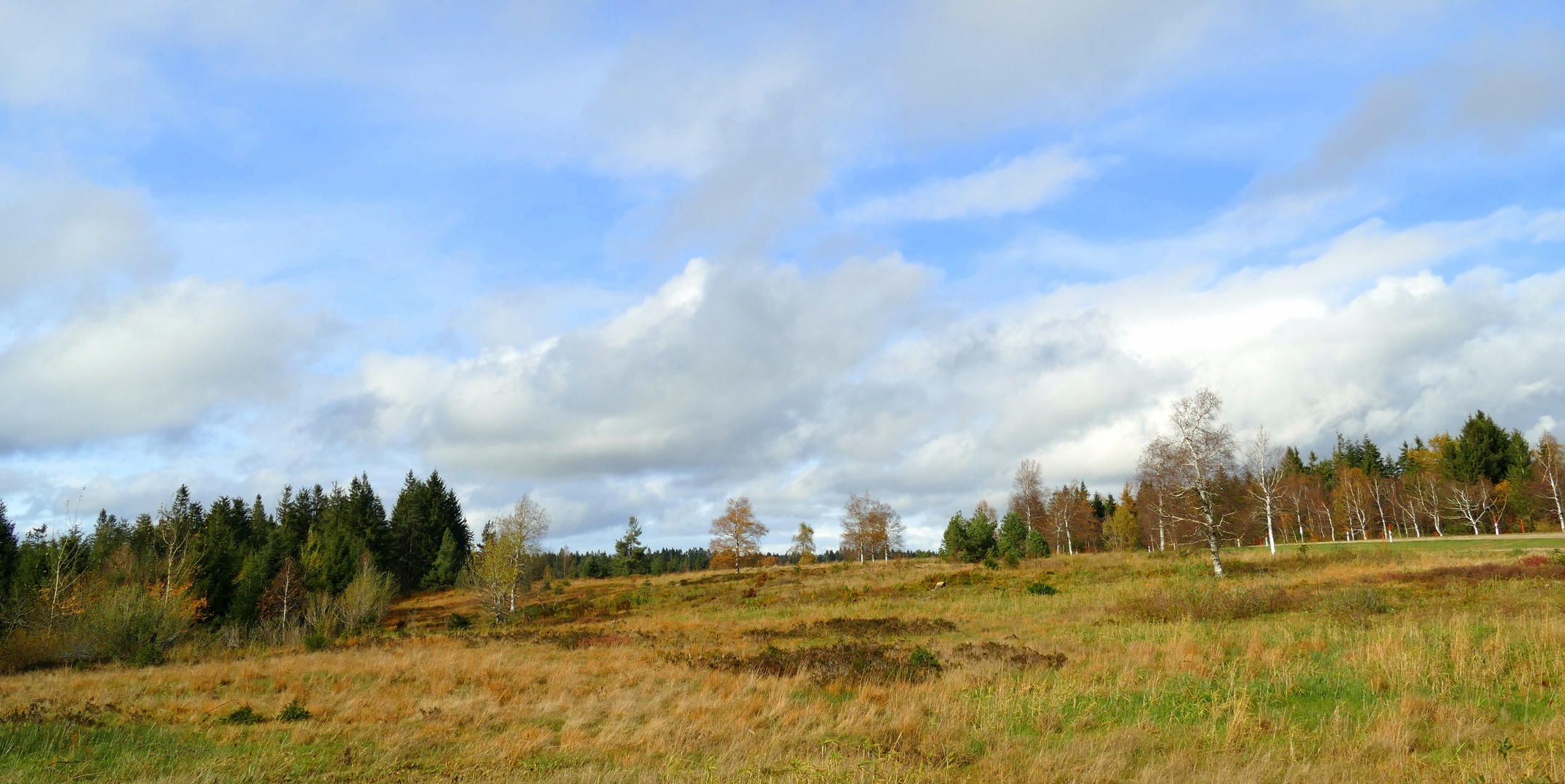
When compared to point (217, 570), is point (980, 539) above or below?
below

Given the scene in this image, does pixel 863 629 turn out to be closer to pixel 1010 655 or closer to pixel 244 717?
pixel 1010 655

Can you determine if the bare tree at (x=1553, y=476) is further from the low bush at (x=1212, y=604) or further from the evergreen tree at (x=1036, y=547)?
Result: the low bush at (x=1212, y=604)

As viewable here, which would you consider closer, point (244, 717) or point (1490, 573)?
point (244, 717)

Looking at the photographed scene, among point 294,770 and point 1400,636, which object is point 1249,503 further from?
point 294,770

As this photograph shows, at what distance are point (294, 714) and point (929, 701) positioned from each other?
11429mm

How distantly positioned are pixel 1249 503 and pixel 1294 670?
78030 millimetres

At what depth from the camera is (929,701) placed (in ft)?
39.9

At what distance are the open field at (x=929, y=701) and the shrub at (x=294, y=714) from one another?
1.01ft

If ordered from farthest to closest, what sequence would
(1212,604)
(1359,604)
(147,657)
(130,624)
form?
(130,624) → (147,657) → (1212,604) → (1359,604)

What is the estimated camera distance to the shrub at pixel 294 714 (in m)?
13.0

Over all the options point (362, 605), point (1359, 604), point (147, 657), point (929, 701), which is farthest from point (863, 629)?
point (362, 605)

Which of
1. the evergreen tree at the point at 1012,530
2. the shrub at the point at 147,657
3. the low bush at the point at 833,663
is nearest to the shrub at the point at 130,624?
the shrub at the point at 147,657

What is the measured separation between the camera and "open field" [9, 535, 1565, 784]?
8.39 meters

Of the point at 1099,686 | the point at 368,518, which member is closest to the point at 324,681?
the point at 1099,686
